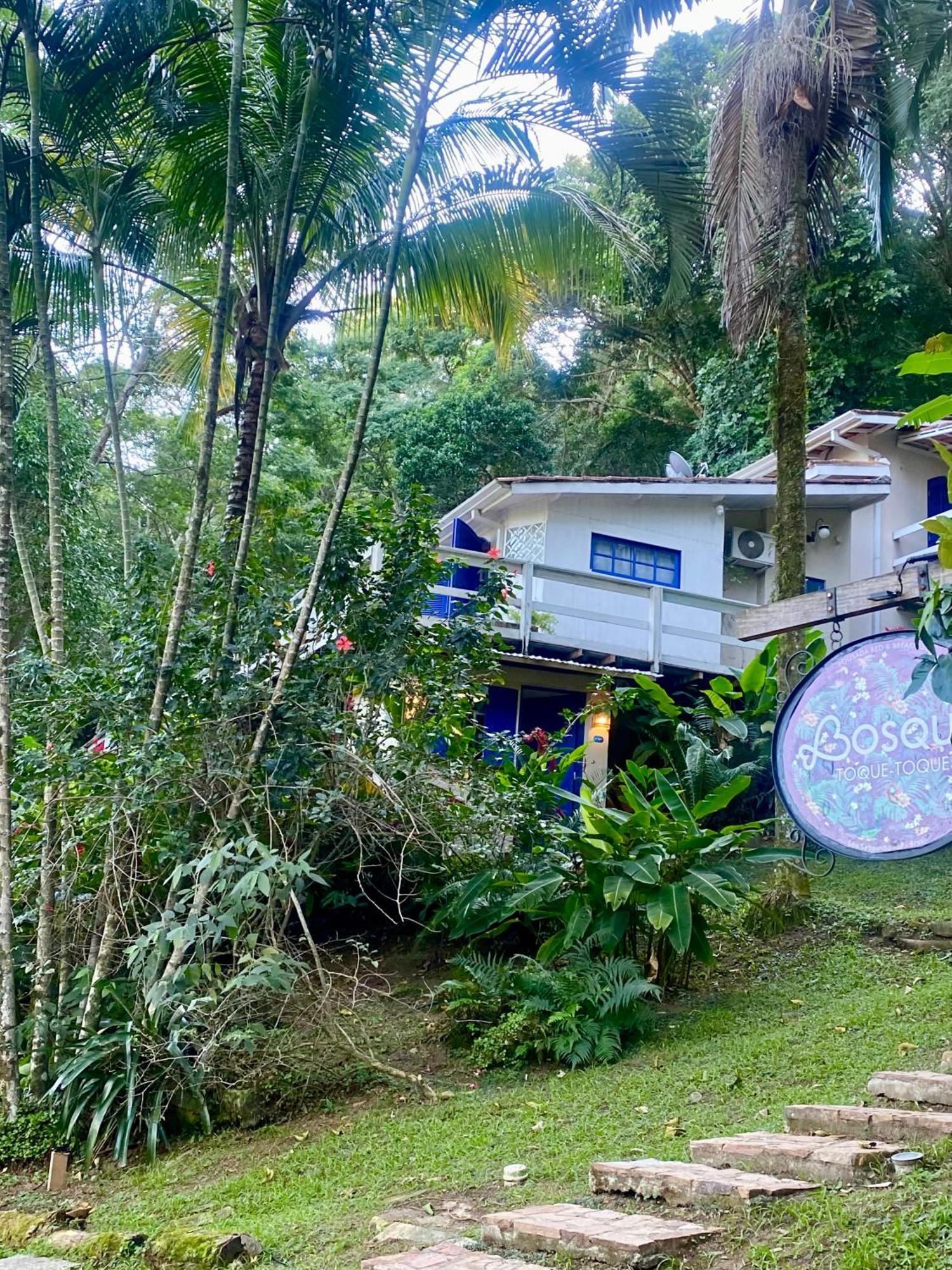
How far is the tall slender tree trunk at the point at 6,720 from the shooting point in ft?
22.5

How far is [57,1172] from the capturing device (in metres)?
6.14

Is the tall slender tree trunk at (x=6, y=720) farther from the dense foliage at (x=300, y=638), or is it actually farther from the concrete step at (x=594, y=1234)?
the concrete step at (x=594, y=1234)

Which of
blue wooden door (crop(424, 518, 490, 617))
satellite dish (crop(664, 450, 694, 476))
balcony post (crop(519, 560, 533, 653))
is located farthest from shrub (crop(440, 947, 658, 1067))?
satellite dish (crop(664, 450, 694, 476))

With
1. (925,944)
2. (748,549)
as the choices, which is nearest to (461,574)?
(748,549)

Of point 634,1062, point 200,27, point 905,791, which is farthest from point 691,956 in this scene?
point 200,27

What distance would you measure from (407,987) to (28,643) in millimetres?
3812

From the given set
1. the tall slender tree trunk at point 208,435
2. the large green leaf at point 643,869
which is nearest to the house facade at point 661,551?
the large green leaf at point 643,869

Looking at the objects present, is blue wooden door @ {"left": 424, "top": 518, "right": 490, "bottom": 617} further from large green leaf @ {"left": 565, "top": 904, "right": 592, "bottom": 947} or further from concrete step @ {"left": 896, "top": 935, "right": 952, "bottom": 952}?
concrete step @ {"left": 896, "top": 935, "right": 952, "bottom": 952}

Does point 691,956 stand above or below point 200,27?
below

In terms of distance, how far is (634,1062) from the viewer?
265 inches

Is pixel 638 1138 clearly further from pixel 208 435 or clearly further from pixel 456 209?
pixel 456 209

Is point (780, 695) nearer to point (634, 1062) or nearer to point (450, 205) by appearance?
point (634, 1062)

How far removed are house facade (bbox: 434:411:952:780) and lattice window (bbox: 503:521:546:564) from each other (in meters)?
0.03

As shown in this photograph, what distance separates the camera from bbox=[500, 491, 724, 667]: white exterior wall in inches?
600
